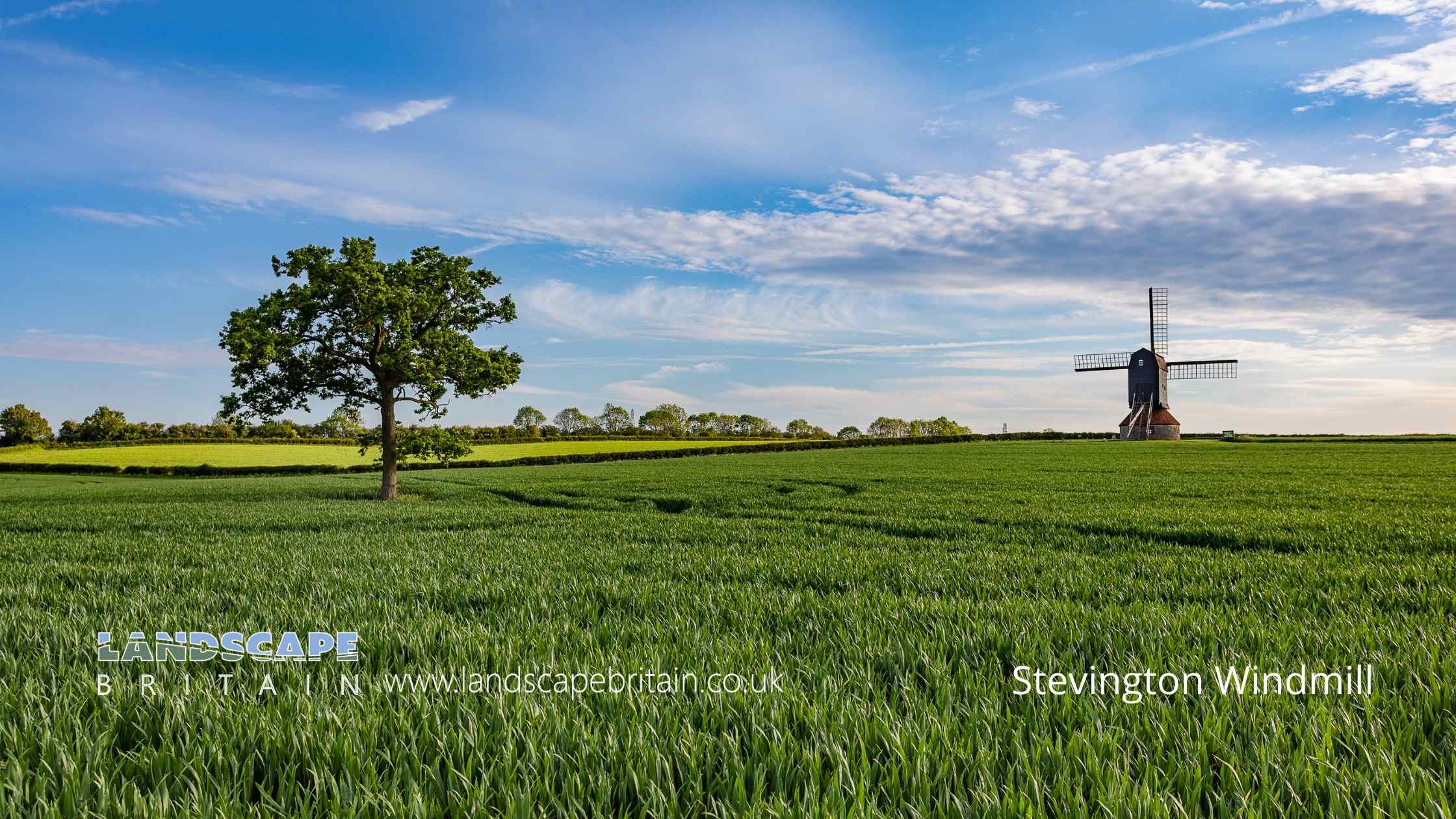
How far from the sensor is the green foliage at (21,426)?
11225cm

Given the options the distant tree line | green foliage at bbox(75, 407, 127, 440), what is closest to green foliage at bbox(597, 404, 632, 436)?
the distant tree line

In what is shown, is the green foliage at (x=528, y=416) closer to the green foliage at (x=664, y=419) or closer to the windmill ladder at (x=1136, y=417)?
the green foliage at (x=664, y=419)

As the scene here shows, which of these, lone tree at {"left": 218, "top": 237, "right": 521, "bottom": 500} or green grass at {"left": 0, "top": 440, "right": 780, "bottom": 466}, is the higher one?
lone tree at {"left": 218, "top": 237, "right": 521, "bottom": 500}

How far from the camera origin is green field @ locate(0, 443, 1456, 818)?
106 inches

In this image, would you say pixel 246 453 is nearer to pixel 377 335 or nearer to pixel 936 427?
pixel 377 335

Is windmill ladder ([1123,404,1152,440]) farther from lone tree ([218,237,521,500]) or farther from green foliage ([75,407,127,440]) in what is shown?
green foliage ([75,407,127,440])

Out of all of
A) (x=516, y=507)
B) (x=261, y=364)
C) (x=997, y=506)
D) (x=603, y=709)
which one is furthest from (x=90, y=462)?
(x=603, y=709)

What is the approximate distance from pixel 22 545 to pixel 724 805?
53.6 feet

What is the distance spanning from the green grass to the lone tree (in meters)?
38.3

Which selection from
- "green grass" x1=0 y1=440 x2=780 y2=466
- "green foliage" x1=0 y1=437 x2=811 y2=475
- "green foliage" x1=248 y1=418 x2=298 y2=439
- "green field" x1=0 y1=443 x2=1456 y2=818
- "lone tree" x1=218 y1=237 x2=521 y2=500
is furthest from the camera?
"green foliage" x1=248 y1=418 x2=298 y2=439

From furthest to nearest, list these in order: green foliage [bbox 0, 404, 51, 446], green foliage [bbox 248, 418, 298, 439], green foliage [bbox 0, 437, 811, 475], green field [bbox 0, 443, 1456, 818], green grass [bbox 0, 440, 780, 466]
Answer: green foliage [bbox 0, 404, 51, 446] < green foliage [bbox 248, 418, 298, 439] < green grass [bbox 0, 440, 780, 466] < green foliage [bbox 0, 437, 811, 475] < green field [bbox 0, 443, 1456, 818]

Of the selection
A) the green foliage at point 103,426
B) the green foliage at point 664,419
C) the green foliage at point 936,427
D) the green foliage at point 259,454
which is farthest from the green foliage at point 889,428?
the green foliage at point 103,426

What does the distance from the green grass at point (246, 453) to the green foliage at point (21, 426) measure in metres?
46.6

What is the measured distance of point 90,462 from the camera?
224 feet
